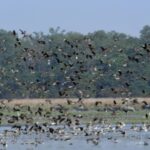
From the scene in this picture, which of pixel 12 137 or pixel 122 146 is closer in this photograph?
pixel 122 146

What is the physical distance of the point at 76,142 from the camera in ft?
126

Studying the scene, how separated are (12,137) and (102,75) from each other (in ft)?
164

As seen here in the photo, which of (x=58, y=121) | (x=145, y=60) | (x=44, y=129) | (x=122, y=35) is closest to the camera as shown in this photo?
(x=44, y=129)

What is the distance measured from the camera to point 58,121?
41906mm

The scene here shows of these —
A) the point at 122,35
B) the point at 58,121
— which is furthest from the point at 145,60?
the point at 58,121

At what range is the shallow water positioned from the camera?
36.5 m

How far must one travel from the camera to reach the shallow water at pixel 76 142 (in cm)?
3653

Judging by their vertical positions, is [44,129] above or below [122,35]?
below

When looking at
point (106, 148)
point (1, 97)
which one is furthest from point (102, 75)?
point (106, 148)

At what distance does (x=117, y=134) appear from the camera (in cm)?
4088

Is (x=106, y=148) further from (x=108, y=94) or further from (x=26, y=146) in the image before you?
(x=108, y=94)

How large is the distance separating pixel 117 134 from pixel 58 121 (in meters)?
2.68

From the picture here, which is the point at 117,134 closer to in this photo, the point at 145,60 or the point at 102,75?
the point at 102,75

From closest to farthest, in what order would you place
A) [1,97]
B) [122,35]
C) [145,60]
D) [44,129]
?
1. [44,129]
2. [1,97]
3. [145,60]
4. [122,35]
